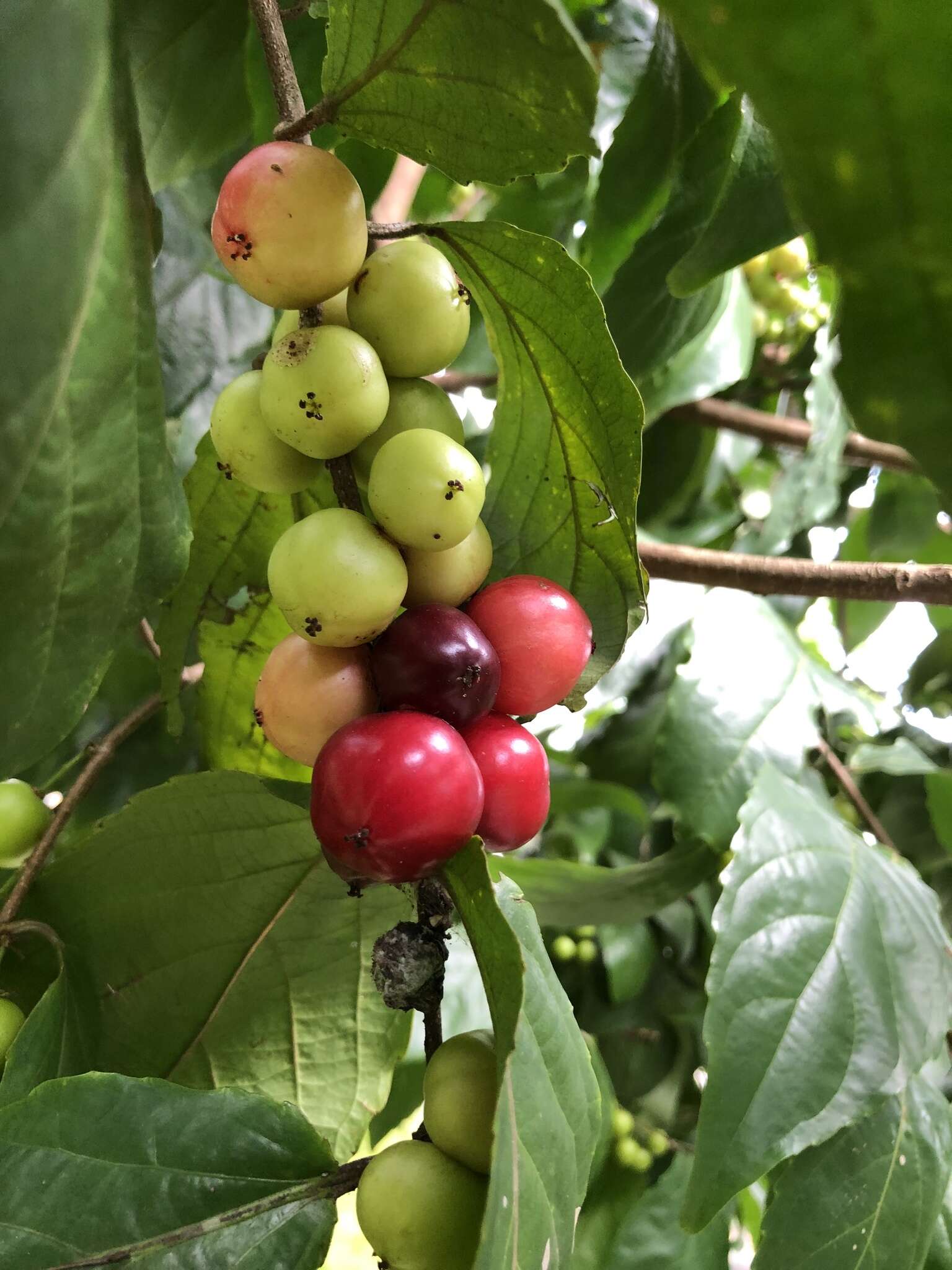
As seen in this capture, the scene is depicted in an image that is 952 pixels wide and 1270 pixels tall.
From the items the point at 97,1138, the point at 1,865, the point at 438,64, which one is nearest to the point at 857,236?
the point at 438,64

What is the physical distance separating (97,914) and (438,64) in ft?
0.95

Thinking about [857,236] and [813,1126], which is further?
[813,1126]

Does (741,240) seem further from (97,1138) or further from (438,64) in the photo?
(97,1138)

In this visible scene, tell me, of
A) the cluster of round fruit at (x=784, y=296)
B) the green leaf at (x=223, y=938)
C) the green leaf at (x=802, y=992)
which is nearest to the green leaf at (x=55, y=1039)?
the green leaf at (x=223, y=938)

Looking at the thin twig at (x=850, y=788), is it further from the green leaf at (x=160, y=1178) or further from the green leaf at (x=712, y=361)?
the green leaf at (x=160, y=1178)

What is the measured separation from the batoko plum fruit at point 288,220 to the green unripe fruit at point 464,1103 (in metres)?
0.20

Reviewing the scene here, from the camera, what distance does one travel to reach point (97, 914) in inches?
12.6

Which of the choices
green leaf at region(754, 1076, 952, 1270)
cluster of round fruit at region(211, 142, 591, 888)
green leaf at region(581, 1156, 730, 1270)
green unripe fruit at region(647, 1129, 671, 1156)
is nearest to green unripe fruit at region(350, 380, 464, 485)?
cluster of round fruit at region(211, 142, 591, 888)

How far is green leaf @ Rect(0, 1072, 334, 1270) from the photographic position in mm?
225

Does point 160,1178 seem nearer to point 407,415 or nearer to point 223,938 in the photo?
point 223,938

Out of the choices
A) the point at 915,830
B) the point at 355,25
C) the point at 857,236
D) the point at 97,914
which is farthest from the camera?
the point at 915,830

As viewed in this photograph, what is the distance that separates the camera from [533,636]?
0.25 metres

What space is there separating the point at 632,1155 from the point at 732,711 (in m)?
0.31

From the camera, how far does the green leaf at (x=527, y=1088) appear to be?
169 mm
